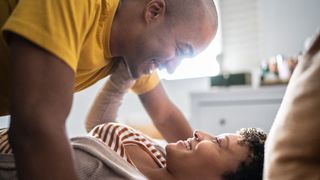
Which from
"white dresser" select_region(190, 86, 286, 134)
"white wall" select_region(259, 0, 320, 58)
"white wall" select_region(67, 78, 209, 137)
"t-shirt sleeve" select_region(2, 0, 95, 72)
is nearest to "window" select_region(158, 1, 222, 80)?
"white wall" select_region(67, 78, 209, 137)

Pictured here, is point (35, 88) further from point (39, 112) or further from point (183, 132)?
point (183, 132)

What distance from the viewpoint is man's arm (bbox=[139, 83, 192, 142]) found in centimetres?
121

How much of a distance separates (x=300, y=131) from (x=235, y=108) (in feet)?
4.48

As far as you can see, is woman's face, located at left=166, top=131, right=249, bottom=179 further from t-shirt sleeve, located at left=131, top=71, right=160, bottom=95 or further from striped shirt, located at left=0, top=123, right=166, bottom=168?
t-shirt sleeve, located at left=131, top=71, right=160, bottom=95

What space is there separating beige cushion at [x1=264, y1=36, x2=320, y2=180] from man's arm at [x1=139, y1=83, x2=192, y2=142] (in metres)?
0.68

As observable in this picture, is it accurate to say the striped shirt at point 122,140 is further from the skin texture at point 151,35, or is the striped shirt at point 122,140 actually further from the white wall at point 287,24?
the white wall at point 287,24

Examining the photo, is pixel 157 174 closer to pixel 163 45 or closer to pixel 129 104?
pixel 163 45

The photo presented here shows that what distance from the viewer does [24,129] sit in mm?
473

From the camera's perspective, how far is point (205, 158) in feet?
2.67

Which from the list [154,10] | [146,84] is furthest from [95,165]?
[146,84]

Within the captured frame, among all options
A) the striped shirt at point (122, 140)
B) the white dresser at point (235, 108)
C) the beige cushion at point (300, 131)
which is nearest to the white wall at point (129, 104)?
the white dresser at point (235, 108)

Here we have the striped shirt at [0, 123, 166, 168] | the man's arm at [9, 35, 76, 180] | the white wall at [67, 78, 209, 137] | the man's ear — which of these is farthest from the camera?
the white wall at [67, 78, 209, 137]

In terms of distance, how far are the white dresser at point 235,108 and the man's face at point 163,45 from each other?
1.12 metres

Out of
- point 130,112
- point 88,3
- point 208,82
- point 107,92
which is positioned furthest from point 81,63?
point 208,82
